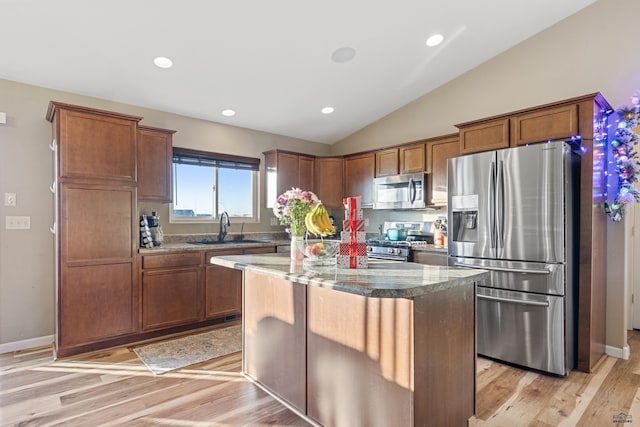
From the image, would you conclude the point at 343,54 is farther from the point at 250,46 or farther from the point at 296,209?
the point at 296,209

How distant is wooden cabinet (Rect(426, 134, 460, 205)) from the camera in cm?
412

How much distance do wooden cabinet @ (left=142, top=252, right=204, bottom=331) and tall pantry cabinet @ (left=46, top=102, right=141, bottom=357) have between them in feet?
0.41

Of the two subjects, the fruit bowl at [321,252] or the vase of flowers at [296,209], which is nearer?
the fruit bowl at [321,252]

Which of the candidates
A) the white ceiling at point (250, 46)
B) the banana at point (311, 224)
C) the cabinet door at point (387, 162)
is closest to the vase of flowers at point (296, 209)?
the banana at point (311, 224)

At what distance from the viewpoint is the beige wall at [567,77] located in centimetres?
325

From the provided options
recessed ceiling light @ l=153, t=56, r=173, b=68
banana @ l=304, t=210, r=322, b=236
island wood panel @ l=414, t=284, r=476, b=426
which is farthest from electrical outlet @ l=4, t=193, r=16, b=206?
island wood panel @ l=414, t=284, r=476, b=426

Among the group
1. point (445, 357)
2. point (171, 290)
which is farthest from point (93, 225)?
point (445, 357)

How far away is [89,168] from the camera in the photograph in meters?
3.19

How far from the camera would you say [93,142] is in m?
3.21

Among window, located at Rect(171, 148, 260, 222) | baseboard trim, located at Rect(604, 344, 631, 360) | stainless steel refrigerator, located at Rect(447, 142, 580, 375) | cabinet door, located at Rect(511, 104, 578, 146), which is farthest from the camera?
window, located at Rect(171, 148, 260, 222)

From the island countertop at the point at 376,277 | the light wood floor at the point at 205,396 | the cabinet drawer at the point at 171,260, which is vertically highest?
the island countertop at the point at 376,277

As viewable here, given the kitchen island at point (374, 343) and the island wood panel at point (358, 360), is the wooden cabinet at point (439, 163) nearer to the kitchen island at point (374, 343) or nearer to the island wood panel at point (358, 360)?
the kitchen island at point (374, 343)

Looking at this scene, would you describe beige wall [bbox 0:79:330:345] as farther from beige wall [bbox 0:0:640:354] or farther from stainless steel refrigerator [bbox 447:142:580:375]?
stainless steel refrigerator [bbox 447:142:580:375]

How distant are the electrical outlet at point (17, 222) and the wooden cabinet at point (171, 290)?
42.8 inches
